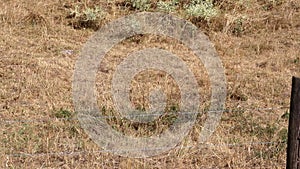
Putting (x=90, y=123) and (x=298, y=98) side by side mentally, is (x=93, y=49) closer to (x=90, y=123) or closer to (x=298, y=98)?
(x=90, y=123)

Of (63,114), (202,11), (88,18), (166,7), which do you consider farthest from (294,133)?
(166,7)

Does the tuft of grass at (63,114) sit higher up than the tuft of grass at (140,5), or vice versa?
the tuft of grass at (140,5)

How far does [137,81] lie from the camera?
21.7 feet

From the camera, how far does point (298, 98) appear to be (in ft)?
10.1

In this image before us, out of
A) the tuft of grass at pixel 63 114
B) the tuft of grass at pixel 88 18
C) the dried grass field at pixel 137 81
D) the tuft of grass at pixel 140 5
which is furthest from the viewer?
the tuft of grass at pixel 140 5

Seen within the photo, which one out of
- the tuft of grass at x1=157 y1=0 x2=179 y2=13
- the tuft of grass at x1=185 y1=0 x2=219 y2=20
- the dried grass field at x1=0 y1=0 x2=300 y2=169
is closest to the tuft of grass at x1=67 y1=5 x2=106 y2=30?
the dried grass field at x1=0 y1=0 x2=300 y2=169

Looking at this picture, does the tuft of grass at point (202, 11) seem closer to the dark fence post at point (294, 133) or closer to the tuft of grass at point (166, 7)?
the tuft of grass at point (166, 7)

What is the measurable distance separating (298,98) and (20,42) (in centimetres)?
575

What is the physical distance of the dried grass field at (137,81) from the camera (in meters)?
4.74

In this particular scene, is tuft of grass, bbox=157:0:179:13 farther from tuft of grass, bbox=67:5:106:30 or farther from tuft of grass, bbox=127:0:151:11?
tuft of grass, bbox=67:5:106:30

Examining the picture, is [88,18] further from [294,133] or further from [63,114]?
[294,133]

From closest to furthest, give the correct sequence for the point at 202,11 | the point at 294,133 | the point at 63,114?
the point at 294,133
the point at 63,114
the point at 202,11

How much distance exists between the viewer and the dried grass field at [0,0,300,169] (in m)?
4.74

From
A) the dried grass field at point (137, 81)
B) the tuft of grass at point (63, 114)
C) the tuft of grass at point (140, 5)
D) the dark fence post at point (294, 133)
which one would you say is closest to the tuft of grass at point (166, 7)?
the dried grass field at point (137, 81)
